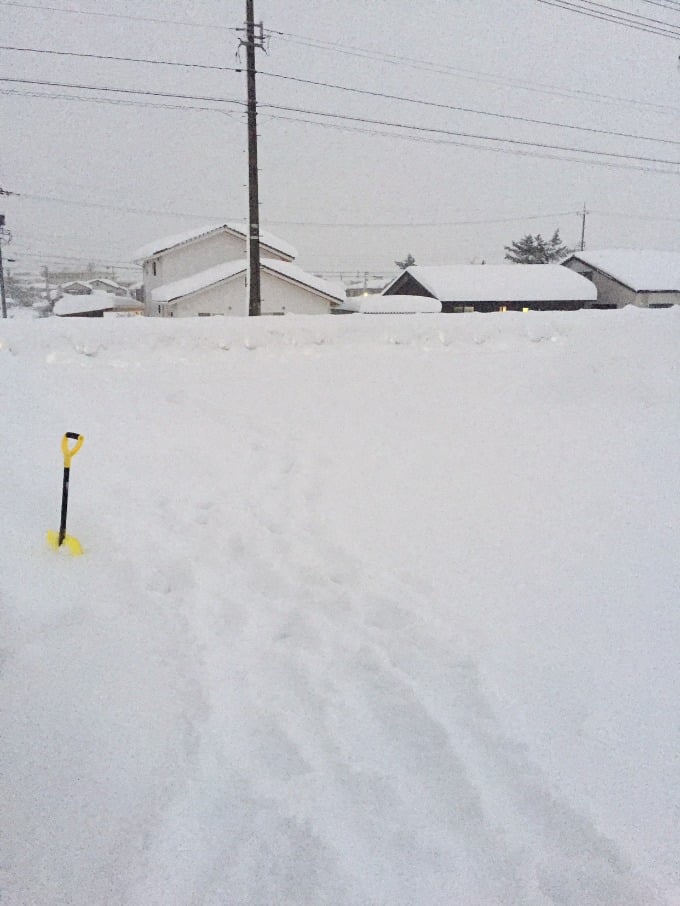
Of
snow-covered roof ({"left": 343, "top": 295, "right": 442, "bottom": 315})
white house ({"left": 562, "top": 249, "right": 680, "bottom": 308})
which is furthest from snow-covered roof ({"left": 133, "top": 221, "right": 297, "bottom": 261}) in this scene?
white house ({"left": 562, "top": 249, "right": 680, "bottom": 308})

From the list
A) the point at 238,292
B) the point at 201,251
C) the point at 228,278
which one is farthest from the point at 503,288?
the point at 201,251

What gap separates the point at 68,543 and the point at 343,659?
2.25 metres

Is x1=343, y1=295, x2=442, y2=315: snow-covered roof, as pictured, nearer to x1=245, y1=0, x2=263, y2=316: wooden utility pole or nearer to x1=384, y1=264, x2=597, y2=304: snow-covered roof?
x1=384, y1=264, x2=597, y2=304: snow-covered roof

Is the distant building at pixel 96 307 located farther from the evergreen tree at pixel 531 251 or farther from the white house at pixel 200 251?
the evergreen tree at pixel 531 251

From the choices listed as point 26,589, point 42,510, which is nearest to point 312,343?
point 42,510

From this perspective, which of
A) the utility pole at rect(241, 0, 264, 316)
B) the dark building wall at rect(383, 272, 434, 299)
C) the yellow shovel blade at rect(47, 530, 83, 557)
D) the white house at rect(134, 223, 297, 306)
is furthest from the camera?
the dark building wall at rect(383, 272, 434, 299)

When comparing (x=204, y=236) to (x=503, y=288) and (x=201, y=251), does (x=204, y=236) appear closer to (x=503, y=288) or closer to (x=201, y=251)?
(x=201, y=251)

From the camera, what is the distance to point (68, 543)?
413cm

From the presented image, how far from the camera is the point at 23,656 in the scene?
3051mm

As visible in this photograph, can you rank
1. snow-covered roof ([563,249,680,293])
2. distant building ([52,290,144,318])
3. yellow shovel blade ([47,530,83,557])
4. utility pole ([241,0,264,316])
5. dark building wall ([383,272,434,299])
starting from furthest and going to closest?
distant building ([52,290,144,318]), dark building wall ([383,272,434,299]), snow-covered roof ([563,249,680,293]), utility pole ([241,0,264,316]), yellow shovel blade ([47,530,83,557])

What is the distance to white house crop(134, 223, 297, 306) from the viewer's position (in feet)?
81.8

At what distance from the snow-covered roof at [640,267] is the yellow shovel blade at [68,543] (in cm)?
3352

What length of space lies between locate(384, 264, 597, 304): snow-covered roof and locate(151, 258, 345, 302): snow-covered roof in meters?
7.01

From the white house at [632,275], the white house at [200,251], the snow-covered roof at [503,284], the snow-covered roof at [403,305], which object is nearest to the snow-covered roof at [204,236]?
the white house at [200,251]
